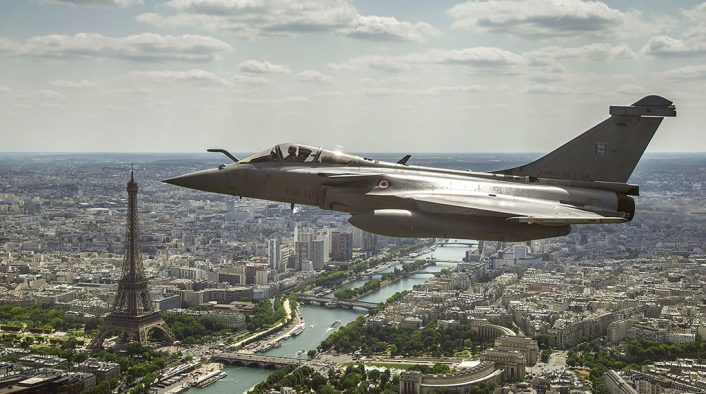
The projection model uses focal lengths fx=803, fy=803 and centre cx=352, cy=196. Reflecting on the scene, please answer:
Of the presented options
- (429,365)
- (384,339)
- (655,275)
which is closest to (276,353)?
(384,339)

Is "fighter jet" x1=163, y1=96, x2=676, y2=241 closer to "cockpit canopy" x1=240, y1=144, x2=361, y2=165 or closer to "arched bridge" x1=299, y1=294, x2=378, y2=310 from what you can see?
"cockpit canopy" x1=240, y1=144, x2=361, y2=165

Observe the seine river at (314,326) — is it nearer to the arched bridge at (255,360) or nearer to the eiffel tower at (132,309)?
the arched bridge at (255,360)

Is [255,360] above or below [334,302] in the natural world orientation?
below

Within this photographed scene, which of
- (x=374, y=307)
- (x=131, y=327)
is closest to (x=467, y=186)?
(x=131, y=327)

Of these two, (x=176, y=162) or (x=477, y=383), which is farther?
(x=176, y=162)

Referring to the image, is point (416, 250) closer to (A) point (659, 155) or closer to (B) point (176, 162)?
(A) point (659, 155)

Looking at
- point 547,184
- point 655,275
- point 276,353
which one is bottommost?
point 276,353

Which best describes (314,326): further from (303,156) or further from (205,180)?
(303,156)

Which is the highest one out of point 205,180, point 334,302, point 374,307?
point 205,180
